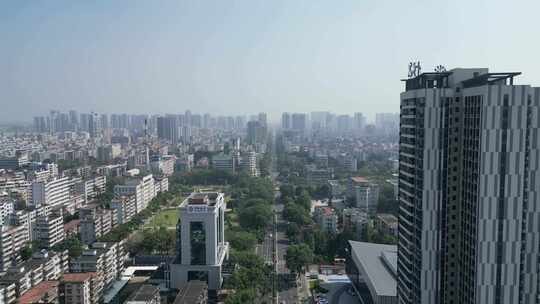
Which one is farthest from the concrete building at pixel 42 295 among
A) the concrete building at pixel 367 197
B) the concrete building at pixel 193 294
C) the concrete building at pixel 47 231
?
the concrete building at pixel 367 197

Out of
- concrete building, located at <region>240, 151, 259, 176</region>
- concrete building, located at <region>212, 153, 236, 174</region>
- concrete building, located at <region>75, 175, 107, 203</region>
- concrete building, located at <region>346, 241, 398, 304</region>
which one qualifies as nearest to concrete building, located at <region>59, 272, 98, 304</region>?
concrete building, located at <region>346, 241, 398, 304</region>

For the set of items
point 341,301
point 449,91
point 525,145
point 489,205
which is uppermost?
point 449,91

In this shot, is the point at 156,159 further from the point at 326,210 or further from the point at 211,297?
the point at 211,297

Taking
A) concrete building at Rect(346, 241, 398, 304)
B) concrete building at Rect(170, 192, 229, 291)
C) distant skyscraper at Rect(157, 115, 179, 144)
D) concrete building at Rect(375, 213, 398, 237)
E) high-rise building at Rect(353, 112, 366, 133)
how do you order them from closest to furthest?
concrete building at Rect(346, 241, 398, 304)
concrete building at Rect(170, 192, 229, 291)
concrete building at Rect(375, 213, 398, 237)
distant skyscraper at Rect(157, 115, 179, 144)
high-rise building at Rect(353, 112, 366, 133)

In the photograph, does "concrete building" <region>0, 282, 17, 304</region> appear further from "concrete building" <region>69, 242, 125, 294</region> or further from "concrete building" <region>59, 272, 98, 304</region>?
"concrete building" <region>69, 242, 125, 294</region>

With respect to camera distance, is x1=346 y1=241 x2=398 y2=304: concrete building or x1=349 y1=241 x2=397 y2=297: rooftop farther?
x1=349 y1=241 x2=397 y2=297: rooftop

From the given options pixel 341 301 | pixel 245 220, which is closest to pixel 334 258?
pixel 341 301

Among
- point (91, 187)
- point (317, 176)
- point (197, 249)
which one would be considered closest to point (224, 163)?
point (317, 176)
